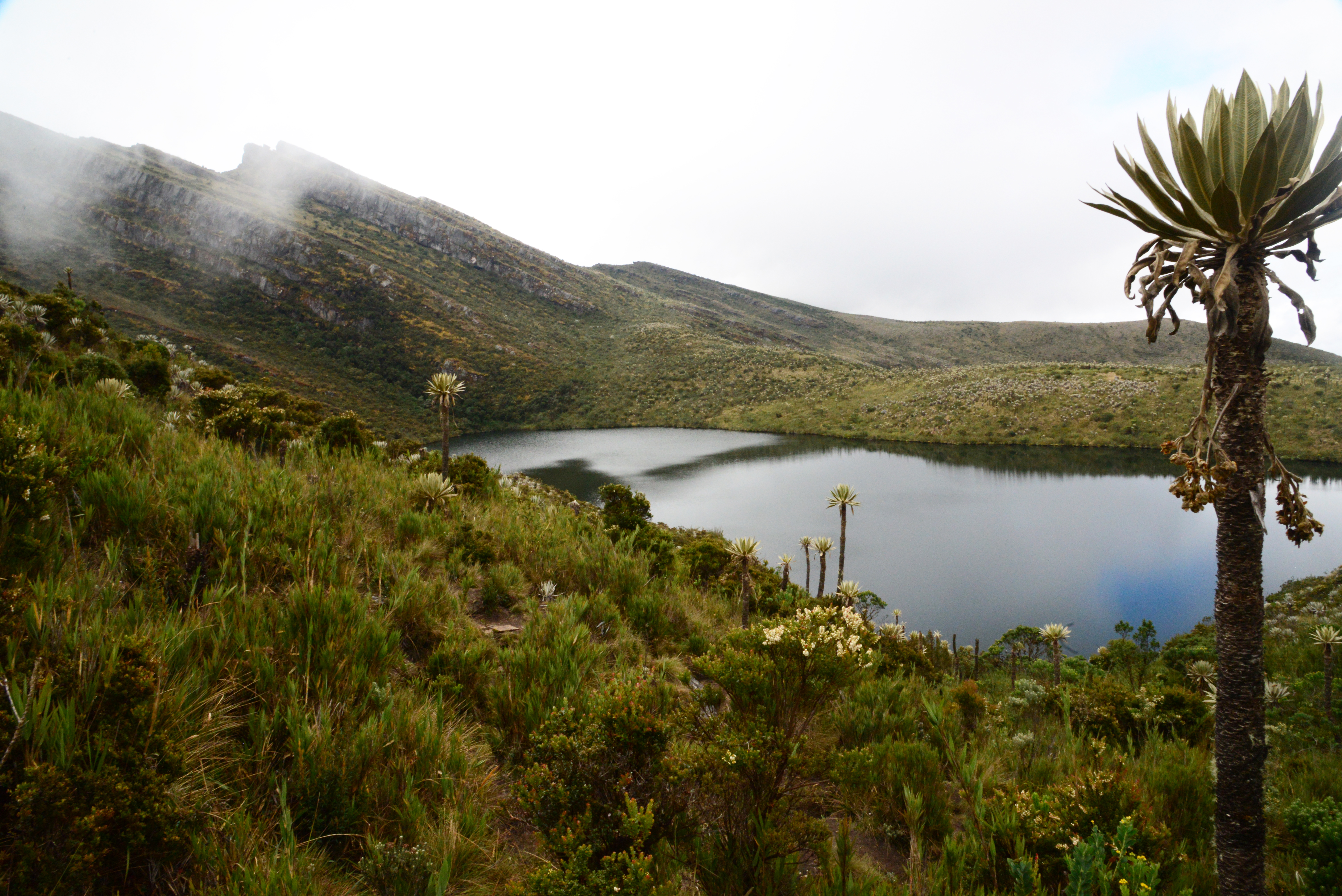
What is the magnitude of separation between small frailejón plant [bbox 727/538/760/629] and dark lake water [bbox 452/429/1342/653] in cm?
1273

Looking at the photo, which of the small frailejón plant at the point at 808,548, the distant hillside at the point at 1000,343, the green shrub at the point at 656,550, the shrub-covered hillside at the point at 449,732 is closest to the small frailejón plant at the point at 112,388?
the shrub-covered hillside at the point at 449,732

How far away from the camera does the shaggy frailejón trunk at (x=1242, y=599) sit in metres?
2.55

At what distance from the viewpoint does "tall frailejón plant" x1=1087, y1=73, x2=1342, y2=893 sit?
8.23 ft

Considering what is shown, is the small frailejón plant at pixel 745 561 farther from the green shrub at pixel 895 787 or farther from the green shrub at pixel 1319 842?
A: the green shrub at pixel 1319 842

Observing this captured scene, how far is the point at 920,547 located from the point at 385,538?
92.6ft

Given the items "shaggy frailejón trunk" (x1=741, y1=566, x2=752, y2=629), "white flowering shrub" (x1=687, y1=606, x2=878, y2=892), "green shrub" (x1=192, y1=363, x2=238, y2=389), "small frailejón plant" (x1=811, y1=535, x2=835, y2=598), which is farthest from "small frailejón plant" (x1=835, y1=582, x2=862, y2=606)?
"green shrub" (x1=192, y1=363, x2=238, y2=389)

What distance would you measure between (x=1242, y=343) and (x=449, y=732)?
467 centimetres

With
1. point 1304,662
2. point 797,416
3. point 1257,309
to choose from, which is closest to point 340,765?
point 1257,309

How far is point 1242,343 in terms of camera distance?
102 inches

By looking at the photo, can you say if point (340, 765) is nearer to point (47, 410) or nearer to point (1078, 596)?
point (47, 410)

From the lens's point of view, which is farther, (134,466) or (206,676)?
(134,466)

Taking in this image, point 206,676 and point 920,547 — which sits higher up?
point 206,676

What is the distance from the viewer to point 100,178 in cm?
9775

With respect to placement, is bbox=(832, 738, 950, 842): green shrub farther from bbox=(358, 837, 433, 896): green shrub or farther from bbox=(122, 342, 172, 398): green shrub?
bbox=(122, 342, 172, 398): green shrub
